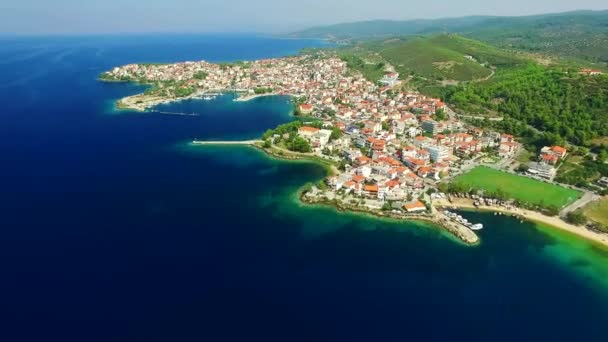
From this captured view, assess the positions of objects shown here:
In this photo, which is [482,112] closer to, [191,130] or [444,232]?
[444,232]

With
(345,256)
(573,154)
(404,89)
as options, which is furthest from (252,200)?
(404,89)

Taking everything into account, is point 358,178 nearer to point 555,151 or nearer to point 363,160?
point 363,160

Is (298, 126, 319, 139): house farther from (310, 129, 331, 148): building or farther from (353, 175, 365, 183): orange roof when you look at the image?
(353, 175, 365, 183): orange roof

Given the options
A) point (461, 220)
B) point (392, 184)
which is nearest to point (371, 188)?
point (392, 184)

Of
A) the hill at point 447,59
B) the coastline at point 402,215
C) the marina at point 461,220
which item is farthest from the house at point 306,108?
the marina at point 461,220

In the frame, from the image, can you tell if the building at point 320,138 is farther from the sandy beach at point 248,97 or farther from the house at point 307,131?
the sandy beach at point 248,97

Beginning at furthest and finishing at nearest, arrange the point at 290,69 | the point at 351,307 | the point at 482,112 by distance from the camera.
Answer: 1. the point at 290,69
2. the point at 482,112
3. the point at 351,307

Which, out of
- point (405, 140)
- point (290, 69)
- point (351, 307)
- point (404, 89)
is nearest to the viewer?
point (351, 307)

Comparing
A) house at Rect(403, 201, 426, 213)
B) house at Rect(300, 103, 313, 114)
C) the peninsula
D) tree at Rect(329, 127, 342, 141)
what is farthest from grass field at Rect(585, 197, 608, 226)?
house at Rect(300, 103, 313, 114)
